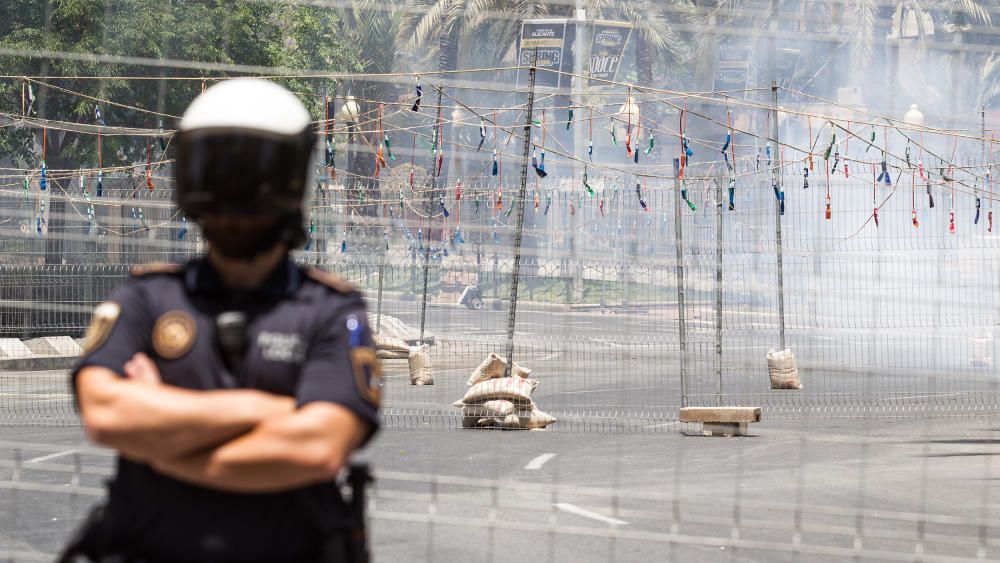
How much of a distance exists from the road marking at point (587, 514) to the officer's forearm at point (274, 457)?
614cm

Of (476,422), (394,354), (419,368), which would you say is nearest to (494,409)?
(476,422)

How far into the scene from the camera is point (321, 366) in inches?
88.4

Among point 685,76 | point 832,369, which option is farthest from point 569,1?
point 832,369

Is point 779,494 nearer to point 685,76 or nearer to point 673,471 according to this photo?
point 673,471

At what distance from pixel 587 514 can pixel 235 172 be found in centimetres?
655

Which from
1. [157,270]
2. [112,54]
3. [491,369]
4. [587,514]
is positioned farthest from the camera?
[112,54]

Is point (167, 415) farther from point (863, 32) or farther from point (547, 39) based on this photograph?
point (863, 32)

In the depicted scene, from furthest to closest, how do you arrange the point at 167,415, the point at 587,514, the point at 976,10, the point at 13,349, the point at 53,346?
the point at 976,10, the point at 53,346, the point at 13,349, the point at 587,514, the point at 167,415

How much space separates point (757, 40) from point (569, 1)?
10788 millimetres

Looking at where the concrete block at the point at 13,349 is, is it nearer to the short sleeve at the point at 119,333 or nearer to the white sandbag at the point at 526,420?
the white sandbag at the point at 526,420

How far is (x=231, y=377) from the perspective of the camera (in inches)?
89.1

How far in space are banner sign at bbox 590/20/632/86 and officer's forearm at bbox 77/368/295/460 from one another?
53594 millimetres

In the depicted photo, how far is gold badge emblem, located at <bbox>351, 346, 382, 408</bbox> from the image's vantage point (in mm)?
2273

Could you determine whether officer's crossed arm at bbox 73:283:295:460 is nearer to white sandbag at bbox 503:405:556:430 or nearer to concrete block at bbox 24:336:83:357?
white sandbag at bbox 503:405:556:430
